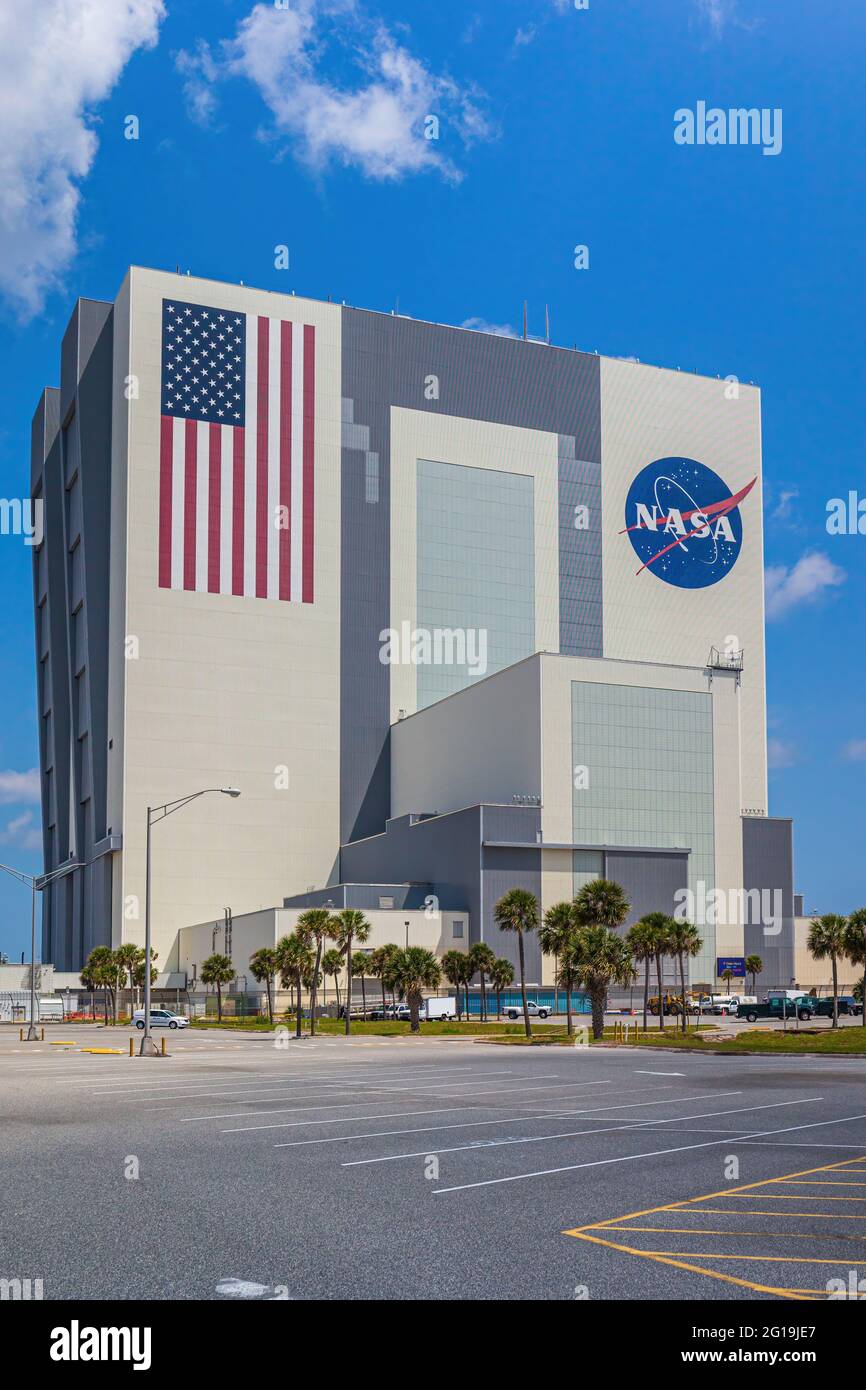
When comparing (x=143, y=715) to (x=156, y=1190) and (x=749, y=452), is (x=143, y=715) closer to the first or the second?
(x=749, y=452)

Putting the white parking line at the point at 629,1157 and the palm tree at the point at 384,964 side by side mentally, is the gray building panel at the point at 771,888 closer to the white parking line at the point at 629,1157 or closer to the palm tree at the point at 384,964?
the palm tree at the point at 384,964

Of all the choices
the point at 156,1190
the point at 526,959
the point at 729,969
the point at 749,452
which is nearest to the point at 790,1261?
the point at 156,1190

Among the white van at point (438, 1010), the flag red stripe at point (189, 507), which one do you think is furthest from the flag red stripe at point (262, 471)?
the white van at point (438, 1010)

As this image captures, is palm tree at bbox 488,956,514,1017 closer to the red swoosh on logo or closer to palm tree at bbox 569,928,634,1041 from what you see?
palm tree at bbox 569,928,634,1041

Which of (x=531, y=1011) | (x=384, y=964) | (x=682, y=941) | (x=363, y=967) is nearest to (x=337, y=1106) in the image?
(x=682, y=941)

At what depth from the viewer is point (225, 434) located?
388 ft

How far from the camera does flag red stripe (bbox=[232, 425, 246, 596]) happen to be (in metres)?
118

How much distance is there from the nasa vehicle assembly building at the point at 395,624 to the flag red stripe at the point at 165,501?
26cm

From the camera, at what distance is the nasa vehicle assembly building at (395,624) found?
110188mm

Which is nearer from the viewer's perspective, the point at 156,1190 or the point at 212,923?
the point at 156,1190

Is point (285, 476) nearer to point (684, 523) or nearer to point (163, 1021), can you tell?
point (684, 523)

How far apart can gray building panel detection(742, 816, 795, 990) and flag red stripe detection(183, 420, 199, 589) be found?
53128 millimetres

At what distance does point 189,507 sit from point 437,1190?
106293 mm

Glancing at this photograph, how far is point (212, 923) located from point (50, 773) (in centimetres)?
4558
